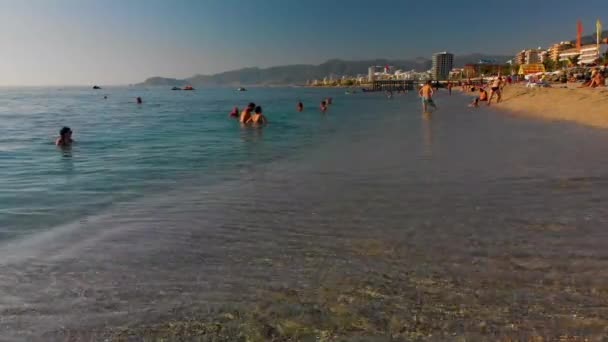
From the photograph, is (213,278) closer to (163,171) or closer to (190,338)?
(190,338)

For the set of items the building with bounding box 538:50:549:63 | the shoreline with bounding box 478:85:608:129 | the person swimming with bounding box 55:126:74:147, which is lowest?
the person swimming with bounding box 55:126:74:147

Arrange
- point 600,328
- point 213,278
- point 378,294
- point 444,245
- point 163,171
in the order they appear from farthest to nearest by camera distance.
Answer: point 163,171
point 444,245
point 213,278
point 378,294
point 600,328

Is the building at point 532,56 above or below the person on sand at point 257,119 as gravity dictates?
above

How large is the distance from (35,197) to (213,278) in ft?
17.4

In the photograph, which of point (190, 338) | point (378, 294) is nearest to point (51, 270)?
point (190, 338)

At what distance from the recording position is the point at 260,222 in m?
5.62

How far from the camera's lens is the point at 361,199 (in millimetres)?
6723

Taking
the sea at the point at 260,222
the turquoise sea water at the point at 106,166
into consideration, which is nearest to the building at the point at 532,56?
the turquoise sea water at the point at 106,166

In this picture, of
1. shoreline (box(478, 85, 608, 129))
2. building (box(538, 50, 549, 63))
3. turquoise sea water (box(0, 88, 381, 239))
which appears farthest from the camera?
building (box(538, 50, 549, 63))

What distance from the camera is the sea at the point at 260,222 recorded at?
370 cm

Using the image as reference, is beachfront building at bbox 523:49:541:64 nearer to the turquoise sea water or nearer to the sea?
the turquoise sea water

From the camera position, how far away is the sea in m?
3.70

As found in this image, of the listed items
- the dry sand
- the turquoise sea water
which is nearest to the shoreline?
the dry sand

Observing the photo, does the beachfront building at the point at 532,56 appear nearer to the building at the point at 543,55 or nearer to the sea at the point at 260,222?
the building at the point at 543,55
